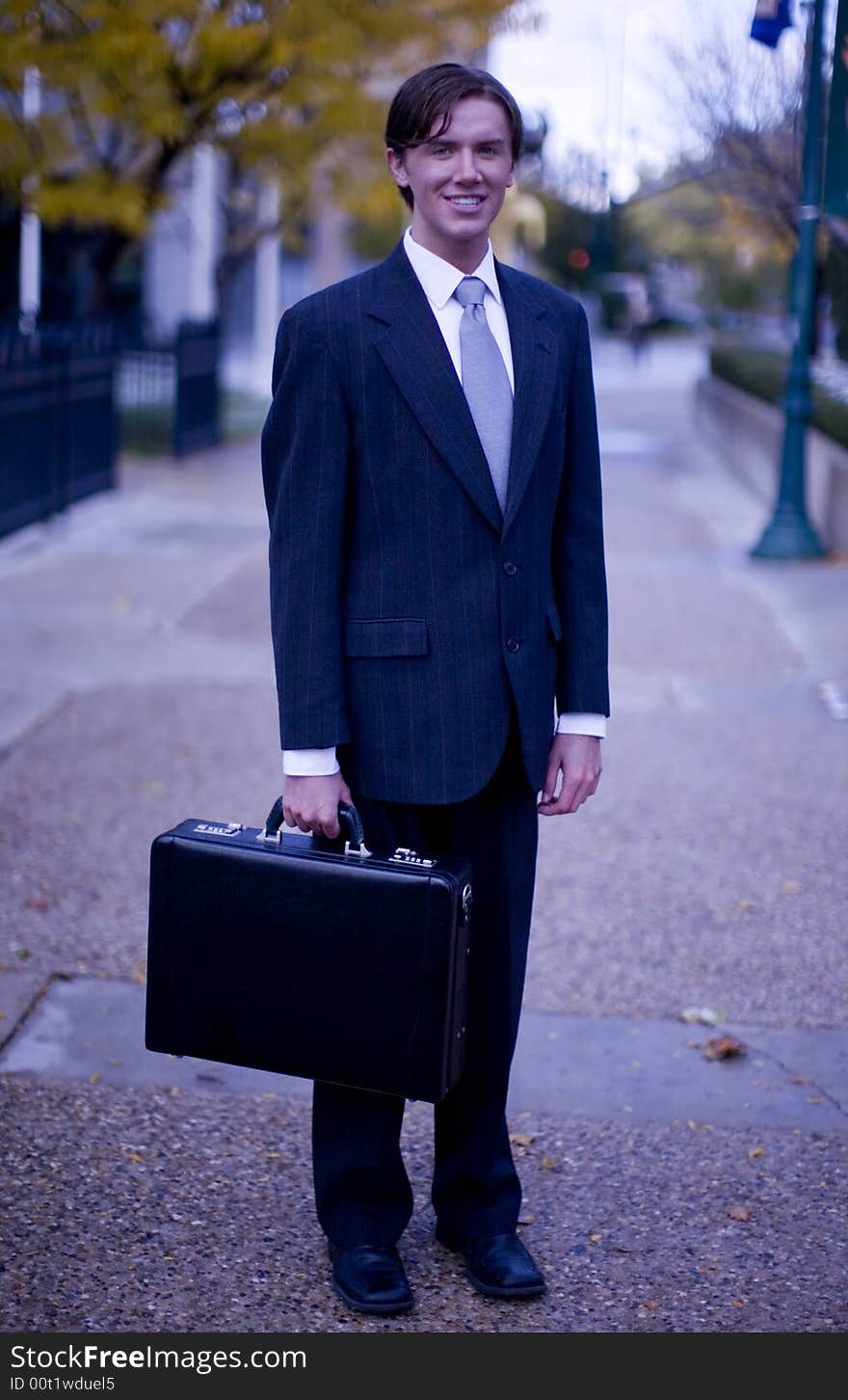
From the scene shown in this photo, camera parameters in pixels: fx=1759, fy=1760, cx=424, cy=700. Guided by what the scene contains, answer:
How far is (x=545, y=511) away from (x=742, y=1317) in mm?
1501

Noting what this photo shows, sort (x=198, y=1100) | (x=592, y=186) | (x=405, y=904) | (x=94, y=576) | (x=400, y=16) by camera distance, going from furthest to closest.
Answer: (x=592, y=186)
(x=400, y=16)
(x=94, y=576)
(x=198, y=1100)
(x=405, y=904)

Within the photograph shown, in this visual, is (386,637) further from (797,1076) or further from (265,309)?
(265,309)

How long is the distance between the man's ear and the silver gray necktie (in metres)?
0.20

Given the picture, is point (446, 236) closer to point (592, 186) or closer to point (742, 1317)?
point (742, 1317)

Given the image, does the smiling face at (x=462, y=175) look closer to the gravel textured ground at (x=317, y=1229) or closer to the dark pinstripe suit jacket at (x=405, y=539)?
the dark pinstripe suit jacket at (x=405, y=539)

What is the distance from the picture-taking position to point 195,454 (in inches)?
738

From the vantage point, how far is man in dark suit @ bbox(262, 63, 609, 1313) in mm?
2938

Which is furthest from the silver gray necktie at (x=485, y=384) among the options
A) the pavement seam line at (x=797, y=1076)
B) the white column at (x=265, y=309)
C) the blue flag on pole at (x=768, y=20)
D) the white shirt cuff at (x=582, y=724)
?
the white column at (x=265, y=309)

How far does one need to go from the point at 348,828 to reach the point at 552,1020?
186 cm

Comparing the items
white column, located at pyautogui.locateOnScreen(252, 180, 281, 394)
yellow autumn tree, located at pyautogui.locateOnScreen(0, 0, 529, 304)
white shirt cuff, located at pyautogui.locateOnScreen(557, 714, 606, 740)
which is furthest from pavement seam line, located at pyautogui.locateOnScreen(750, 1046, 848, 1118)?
white column, located at pyautogui.locateOnScreen(252, 180, 281, 394)

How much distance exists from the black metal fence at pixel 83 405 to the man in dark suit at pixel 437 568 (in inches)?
349

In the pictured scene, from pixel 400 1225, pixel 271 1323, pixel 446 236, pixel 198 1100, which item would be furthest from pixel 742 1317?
pixel 446 236

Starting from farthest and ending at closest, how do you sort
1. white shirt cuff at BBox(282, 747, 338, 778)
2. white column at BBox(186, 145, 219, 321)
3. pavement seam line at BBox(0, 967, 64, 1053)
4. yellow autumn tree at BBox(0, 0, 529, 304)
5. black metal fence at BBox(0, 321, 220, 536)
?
1. white column at BBox(186, 145, 219, 321)
2. yellow autumn tree at BBox(0, 0, 529, 304)
3. black metal fence at BBox(0, 321, 220, 536)
4. pavement seam line at BBox(0, 967, 64, 1053)
5. white shirt cuff at BBox(282, 747, 338, 778)

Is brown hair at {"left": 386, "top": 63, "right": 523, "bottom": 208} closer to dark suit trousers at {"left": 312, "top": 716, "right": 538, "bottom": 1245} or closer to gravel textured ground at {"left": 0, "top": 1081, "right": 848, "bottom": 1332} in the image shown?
dark suit trousers at {"left": 312, "top": 716, "right": 538, "bottom": 1245}
